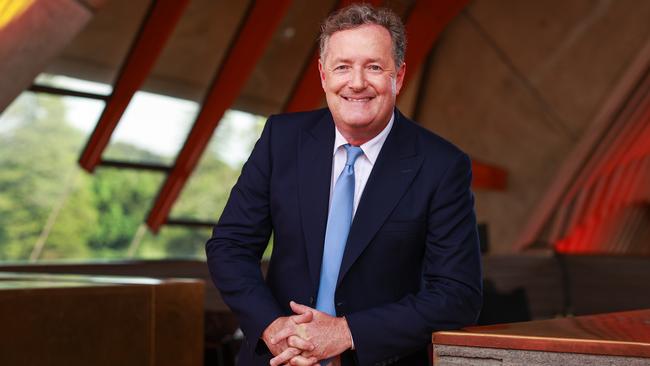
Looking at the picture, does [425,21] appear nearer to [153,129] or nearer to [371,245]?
[153,129]

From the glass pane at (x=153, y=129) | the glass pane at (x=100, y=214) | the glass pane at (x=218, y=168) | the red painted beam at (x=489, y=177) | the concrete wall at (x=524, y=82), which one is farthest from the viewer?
the red painted beam at (x=489, y=177)

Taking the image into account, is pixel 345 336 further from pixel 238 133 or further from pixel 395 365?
pixel 238 133

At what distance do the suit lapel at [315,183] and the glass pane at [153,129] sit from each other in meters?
8.25

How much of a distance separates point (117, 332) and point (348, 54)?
1.60 meters

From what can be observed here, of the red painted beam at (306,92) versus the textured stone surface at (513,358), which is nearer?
the textured stone surface at (513,358)

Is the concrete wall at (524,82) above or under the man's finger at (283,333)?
above

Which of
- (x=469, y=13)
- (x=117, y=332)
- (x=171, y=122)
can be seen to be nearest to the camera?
(x=117, y=332)

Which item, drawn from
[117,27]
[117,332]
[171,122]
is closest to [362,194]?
[117,332]

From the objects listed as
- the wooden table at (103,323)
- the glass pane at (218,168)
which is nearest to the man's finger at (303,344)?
the wooden table at (103,323)

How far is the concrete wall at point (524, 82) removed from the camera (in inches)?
534

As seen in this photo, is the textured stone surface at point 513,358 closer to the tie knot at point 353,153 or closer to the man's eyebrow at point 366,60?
the tie knot at point 353,153

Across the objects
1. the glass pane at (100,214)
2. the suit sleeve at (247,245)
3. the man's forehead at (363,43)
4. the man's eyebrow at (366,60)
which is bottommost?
the glass pane at (100,214)

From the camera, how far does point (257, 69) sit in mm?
12070

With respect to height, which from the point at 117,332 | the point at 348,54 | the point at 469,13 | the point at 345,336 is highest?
the point at 469,13
